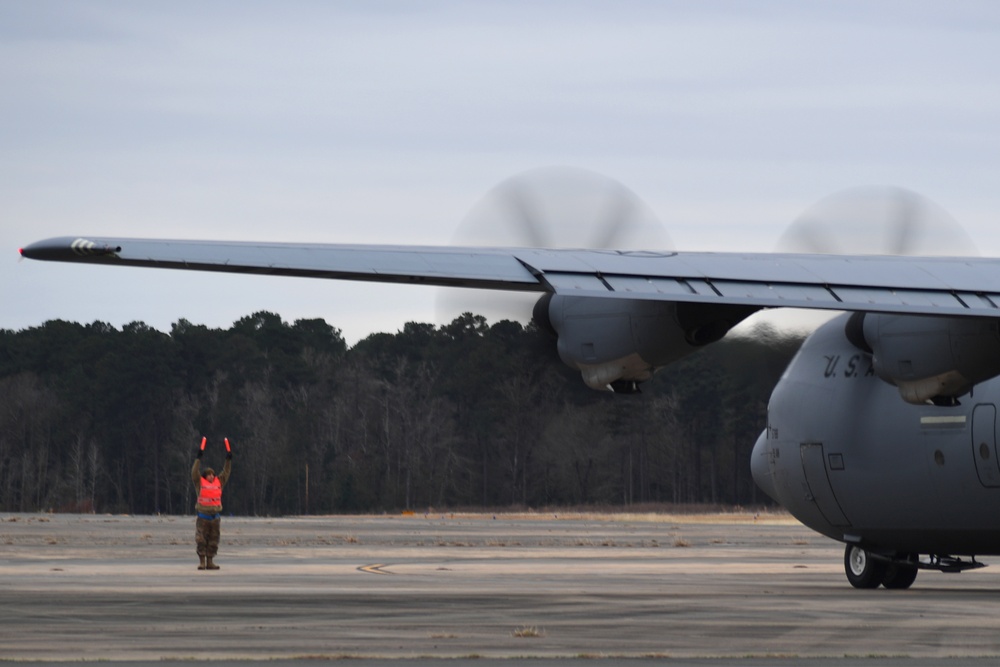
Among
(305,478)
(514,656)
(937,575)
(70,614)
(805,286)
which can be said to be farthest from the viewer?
(305,478)

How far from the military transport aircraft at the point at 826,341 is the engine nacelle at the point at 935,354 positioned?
0.02 meters

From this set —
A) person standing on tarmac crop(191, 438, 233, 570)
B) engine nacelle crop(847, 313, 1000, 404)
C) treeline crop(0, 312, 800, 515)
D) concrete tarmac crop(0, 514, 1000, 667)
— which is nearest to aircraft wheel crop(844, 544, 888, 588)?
concrete tarmac crop(0, 514, 1000, 667)

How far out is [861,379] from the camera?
974 inches

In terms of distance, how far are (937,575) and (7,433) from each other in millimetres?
128493

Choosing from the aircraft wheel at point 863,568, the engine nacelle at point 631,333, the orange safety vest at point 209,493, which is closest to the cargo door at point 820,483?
the aircraft wheel at point 863,568

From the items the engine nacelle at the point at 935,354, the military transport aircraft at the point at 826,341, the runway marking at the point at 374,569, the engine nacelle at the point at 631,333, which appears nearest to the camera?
the military transport aircraft at the point at 826,341

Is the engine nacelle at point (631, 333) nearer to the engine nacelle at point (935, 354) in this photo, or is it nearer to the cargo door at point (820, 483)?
the engine nacelle at point (935, 354)

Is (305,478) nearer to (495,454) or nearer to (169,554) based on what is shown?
(495,454)

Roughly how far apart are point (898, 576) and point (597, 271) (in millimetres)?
13444

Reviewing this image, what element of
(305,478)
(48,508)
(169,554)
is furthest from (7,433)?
(169,554)

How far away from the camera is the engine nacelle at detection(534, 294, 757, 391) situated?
59.9 feet

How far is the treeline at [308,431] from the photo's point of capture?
438 feet

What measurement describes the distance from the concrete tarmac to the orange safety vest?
147cm

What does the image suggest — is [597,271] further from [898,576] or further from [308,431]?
[308,431]
